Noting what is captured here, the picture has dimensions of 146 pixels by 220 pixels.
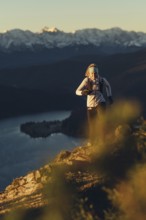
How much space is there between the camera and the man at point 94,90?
1434cm

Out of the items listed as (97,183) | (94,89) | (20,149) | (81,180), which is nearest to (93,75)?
(94,89)

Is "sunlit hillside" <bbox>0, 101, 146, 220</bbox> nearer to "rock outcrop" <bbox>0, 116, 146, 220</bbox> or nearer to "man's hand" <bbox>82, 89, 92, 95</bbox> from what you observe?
"rock outcrop" <bbox>0, 116, 146, 220</bbox>

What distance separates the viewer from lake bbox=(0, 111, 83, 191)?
88.0m

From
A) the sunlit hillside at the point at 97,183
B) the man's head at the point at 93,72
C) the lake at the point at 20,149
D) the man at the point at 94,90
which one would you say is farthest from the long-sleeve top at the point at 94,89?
the lake at the point at 20,149

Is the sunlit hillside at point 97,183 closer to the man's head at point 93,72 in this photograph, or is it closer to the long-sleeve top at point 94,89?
the long-sleeve top at point 94,89

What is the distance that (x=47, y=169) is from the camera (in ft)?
43.0

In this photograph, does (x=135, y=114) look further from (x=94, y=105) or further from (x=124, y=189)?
(x=124, y=189)

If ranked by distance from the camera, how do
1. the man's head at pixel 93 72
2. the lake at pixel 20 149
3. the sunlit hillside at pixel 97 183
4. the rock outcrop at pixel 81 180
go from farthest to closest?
the lake at pixel 20 149 < the man's head at pixel 93 72 < the rock outcrop at pixel 81 180 < the sunlit hillside at pixel 97 183

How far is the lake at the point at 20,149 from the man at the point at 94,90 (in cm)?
4649

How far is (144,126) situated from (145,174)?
3.07 meters

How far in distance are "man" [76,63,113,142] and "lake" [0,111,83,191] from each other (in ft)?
153

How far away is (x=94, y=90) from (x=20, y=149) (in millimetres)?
98735

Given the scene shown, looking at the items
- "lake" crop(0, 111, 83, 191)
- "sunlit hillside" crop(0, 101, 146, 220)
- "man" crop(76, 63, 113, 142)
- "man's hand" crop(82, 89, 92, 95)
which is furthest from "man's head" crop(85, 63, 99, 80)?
"lake" crop(0, 111, 83, 191)

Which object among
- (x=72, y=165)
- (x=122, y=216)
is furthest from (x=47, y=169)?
(x=122, y=216)
